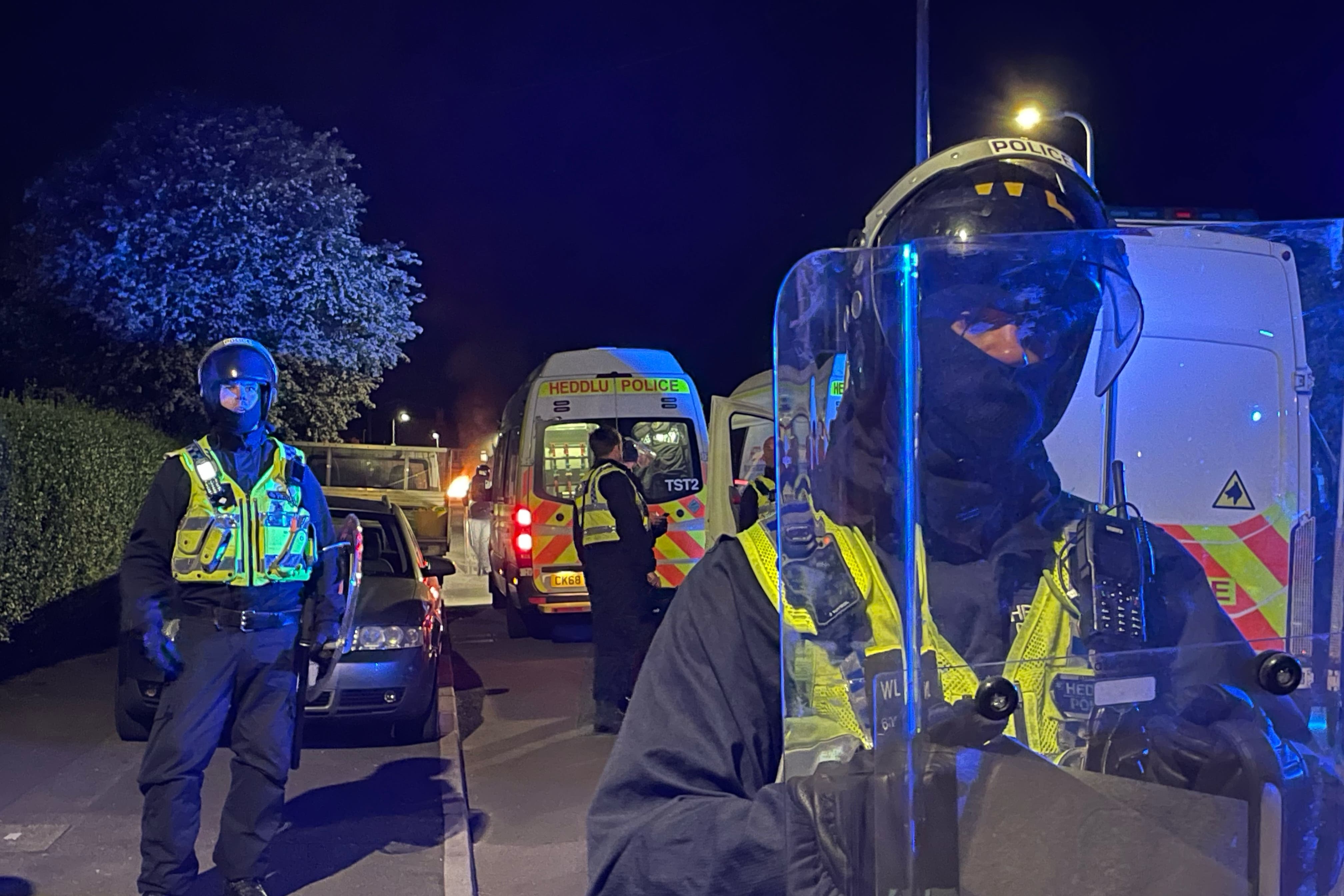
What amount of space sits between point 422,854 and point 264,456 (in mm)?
1948

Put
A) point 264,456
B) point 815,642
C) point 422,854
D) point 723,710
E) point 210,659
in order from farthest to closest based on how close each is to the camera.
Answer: point 422,854 < point 264,456 < point 210,659 < point 723,710 < point 815,642

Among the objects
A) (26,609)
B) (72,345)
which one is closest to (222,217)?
(72,345)

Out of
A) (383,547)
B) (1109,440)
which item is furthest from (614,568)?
(1109,440)

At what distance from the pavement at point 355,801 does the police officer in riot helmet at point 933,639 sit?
3621 millimetres

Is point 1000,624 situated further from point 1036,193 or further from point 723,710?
point 1036,193

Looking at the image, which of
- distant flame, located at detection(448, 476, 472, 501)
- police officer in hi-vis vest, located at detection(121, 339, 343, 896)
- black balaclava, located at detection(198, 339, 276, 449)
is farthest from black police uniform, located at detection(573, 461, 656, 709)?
distant flame, located at detection(448, 476, 472, 501)

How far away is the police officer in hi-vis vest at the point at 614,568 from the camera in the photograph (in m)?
7.41

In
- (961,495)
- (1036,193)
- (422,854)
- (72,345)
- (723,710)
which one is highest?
(72,345)

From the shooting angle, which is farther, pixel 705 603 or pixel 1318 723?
pixel 705 603

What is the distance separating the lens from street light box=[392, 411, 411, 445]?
6956cm

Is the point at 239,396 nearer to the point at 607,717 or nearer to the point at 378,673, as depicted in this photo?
the point at 378,673

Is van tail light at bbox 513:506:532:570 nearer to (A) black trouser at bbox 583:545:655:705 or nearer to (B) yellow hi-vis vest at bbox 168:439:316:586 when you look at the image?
(A) black trouser at bbox 583:545:655:705

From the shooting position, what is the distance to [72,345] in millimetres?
12242

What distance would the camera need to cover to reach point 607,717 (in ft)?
24.1
